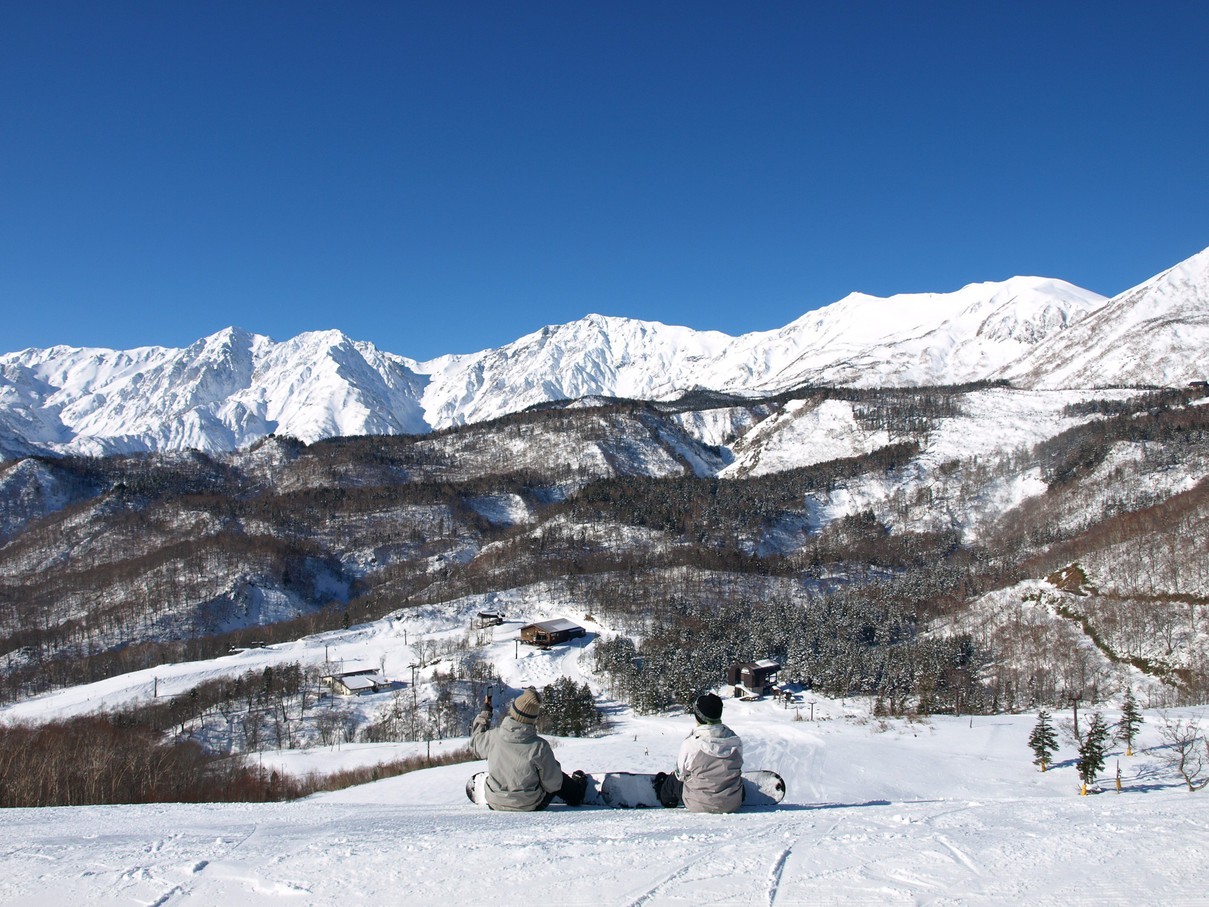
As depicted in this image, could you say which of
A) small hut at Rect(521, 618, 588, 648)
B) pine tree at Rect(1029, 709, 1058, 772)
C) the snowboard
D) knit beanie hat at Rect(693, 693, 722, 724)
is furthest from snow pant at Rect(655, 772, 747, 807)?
small hut at Rect(521, 618, 588, 648)

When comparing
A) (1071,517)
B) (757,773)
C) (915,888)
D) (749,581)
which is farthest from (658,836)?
(1071,517)

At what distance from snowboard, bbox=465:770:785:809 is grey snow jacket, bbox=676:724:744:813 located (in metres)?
0.84

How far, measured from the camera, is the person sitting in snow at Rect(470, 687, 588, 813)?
30.7ft

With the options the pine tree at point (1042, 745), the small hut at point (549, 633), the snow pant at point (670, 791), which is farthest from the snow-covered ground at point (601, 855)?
the small hut at point (549, 633)

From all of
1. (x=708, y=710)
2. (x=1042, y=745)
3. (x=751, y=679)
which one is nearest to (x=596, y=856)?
(x=708, y=710)

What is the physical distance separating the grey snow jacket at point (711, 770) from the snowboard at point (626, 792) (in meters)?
0.84

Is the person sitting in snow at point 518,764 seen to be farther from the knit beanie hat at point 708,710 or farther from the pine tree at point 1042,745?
the pine tree at point 1042,745

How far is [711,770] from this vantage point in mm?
9695

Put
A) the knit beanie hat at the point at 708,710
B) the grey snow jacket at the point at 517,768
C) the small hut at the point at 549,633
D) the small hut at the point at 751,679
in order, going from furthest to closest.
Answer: the small hut at the point at 549,633 < the small hut at the point at 751,679 < the grey snow jacket at the point at 517,768 < the knit beanie hat at the point at 708,710

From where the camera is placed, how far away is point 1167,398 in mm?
165250

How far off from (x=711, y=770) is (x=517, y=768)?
2.63 m

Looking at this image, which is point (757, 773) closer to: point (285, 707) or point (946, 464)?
point (285, 707)

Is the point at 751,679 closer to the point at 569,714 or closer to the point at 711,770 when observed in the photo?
the point at 569,714

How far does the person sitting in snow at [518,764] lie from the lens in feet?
30.7
